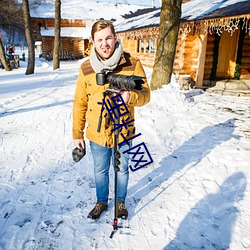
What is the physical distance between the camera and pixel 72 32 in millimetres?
29562

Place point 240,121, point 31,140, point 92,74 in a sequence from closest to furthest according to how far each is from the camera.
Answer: point 92,74 < point 31,140 < point 240,121

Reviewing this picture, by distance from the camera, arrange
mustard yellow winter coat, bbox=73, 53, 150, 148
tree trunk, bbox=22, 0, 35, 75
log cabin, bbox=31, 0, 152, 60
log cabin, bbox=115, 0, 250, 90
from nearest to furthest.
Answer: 1. mustard yellow winter coat, bbox=73, 53, 150, 148
2. log cabin, bbox=115, 0, 250, 90
3. tree trunk, bbox=22, 0, 35, 75
4. log cabin, bbox=31, 0, 152, 60

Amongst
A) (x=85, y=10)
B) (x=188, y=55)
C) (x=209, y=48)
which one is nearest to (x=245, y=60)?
(x=209, y=48)

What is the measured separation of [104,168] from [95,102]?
69cm

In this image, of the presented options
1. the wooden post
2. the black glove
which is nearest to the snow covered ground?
the black glove

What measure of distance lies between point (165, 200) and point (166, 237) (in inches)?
23.0

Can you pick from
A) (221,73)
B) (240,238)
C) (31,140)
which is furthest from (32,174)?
(221,73)

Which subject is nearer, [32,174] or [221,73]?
[32,174]

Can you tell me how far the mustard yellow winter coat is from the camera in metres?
1.96

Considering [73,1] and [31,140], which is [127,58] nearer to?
[31,140]

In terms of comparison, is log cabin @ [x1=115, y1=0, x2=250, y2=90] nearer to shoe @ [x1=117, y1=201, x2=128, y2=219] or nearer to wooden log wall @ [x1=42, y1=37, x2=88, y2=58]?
shoe @ [x1=117, y1=201, x2=128, y2=219]

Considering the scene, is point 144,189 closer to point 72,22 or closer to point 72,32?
point 72,32

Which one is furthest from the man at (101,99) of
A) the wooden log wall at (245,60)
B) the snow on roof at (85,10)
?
the snow on roof at (85,10)

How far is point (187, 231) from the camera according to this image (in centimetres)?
229
